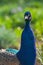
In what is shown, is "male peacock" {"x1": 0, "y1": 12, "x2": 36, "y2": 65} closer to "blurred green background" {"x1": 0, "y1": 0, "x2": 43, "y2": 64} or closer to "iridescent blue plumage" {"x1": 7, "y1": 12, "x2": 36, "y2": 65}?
"iridescent blue plumage" {"x1": 7, "y1": 12, "x2": 36, "y2": 65}

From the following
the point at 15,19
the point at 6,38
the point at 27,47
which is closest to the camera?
the point at 27,47

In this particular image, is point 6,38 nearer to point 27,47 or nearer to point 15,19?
point 15,19

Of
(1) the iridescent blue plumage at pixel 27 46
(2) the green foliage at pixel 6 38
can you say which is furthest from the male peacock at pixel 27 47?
(2) the green foliage at pixel 6 38

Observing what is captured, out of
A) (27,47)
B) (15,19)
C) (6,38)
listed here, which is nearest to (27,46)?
(27,47)

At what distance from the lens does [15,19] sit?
10539mm

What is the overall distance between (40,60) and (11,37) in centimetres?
390

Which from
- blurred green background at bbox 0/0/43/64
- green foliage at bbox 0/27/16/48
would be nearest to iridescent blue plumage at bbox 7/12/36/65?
blurred green background at bbox 0/0/43/64

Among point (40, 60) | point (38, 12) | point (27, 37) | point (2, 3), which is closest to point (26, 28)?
point (27, 37)

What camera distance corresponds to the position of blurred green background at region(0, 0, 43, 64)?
789 cm

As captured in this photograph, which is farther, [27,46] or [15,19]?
[15,19]

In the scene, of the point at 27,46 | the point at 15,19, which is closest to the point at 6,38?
the point at 15,19

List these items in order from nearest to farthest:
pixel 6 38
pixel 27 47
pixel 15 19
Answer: pixel 27 47 < pixel 6 38 < pixel 15 19

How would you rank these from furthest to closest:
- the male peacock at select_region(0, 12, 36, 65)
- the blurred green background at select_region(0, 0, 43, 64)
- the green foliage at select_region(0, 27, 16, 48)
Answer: the blurred green background at select_region(0, 0, 43, 64) < the green foliage at select_region(0, 27, 16, 48) < the male peacock at select_region(0, 12, 36, 65)

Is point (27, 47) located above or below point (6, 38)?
above
